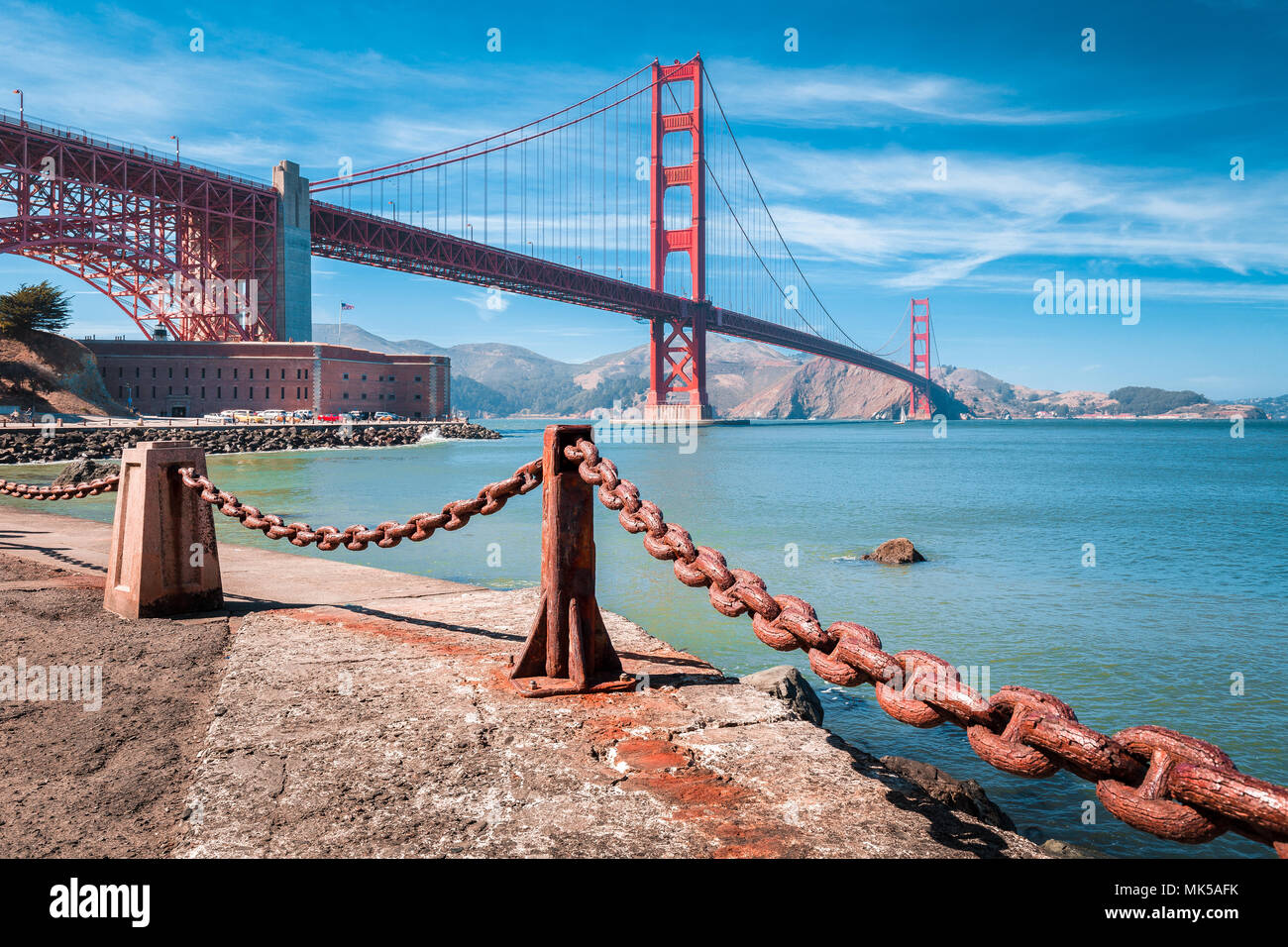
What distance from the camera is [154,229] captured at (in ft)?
175

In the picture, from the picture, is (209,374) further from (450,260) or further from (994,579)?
(994,579)

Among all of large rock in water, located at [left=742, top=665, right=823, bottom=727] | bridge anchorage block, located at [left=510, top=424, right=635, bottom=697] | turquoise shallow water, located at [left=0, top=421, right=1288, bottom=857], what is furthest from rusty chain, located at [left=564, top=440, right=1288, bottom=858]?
turquoise shallow water, located at [left=0, top=421, right=1288, bottom=857]

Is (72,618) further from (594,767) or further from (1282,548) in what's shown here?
(1282,548)

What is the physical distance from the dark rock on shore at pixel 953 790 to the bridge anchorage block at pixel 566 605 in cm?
129

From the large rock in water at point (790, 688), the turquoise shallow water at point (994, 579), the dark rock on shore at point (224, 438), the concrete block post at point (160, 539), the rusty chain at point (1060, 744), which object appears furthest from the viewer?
the dark rock on shore at point (224, 438)

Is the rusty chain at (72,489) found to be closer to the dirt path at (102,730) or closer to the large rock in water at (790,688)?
the dirt path at (102,730)

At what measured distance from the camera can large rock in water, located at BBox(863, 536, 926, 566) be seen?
12203 millimetres

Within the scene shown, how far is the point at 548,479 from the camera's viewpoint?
3.18m

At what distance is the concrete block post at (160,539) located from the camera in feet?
14.2

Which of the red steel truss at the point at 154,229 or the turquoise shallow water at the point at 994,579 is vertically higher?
the red steel truss at the point at 154,229

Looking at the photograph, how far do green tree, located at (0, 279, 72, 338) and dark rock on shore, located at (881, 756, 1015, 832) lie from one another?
60.8 meters

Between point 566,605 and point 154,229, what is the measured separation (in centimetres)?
6134

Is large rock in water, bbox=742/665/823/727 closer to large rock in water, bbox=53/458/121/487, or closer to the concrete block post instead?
the concrete block post

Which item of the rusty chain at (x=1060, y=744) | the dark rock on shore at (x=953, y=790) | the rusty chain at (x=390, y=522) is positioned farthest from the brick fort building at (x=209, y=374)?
the rusty chain at (x=1060, y=744)
